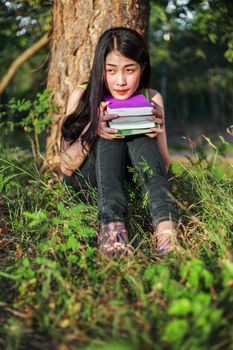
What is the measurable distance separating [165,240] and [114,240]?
24cm

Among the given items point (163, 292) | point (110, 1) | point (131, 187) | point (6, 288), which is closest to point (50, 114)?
point (110, 1)

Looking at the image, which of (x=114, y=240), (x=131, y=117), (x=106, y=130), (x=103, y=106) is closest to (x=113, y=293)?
(x=114, y=240)

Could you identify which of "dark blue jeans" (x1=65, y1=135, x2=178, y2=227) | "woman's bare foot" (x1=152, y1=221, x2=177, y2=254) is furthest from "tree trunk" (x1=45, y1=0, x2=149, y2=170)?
"woman's bare foot" (x1=152, y1=221, x2=177, y2=254)

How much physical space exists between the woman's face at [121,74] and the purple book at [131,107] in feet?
0.17

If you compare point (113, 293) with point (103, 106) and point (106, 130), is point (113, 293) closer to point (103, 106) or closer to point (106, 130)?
point (106, 130)

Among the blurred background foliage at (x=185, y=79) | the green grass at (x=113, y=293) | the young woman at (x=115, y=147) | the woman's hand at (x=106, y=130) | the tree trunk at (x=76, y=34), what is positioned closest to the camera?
the green grass at (x=113, y=293)

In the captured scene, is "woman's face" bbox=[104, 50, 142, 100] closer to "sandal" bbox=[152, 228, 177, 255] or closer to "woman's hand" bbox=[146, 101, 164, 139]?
"woman's hand" bbox=[146, 101, 164, 139]

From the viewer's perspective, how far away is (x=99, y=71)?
10.7ft

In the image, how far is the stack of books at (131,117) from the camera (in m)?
3.08

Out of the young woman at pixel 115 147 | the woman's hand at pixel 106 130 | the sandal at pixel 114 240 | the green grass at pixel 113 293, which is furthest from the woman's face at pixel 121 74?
the sandal at pixel 114 240

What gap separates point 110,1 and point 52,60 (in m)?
0.65

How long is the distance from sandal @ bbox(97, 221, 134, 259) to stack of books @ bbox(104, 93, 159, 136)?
1.82 ft

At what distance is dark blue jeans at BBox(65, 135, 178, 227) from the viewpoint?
283cm

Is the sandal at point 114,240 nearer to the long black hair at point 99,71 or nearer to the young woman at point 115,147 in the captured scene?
the young woman at point 115,147
